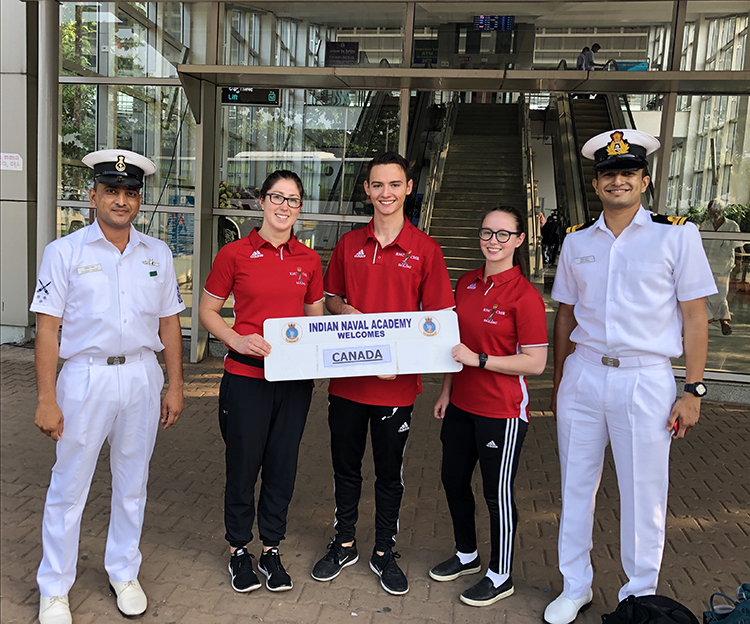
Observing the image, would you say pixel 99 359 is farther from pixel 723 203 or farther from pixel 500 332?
pixel 723 203

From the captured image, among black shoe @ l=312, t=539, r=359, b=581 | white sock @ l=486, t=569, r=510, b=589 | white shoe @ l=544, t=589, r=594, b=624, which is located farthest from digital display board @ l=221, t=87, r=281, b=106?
white shoe @ l=544, t=589, r=594, b=624

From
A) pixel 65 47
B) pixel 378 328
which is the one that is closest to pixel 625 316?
pixel 378 328

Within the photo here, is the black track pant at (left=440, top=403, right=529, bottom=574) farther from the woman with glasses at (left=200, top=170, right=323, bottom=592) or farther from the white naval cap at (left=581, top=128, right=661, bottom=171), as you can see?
the white naval cap at (left=581, top=128, right=661, bottom=171)

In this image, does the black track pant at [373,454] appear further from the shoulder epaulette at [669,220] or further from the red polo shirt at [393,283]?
the shoulder epaulette at [669,220]

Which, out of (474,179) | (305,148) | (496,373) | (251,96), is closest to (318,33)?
(251,96)

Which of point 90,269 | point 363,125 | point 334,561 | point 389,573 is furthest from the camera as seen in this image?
point 363,125

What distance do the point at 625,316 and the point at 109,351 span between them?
2280mm

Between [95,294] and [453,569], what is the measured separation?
7.49 ft

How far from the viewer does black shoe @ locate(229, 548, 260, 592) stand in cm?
325

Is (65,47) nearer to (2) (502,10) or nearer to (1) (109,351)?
(2) (502,10)

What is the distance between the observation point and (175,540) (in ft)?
12.4

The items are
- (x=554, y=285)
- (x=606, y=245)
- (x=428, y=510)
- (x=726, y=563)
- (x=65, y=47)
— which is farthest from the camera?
(x=65, y=47)

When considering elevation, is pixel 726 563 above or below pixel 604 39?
below

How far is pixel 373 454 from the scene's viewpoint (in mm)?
3391
